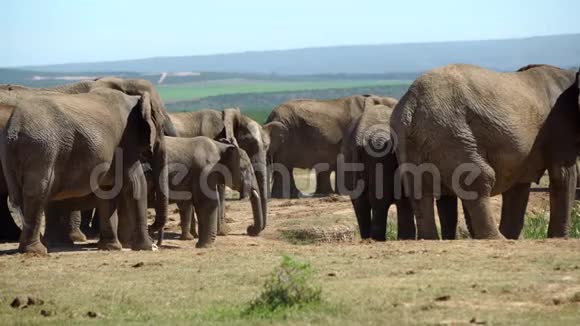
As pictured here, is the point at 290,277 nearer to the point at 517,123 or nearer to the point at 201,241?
the point at 517,123

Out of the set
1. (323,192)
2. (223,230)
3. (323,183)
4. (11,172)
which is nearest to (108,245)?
(11,172)

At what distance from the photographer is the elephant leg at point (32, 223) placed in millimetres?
13391

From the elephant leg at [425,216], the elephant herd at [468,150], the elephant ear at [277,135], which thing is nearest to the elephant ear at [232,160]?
the elephant herd at [468,150]

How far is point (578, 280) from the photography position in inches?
399

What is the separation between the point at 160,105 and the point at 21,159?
3599 millimetres

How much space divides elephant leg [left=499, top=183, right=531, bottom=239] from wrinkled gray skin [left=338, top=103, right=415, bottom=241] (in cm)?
105

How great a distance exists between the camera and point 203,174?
1667 cm

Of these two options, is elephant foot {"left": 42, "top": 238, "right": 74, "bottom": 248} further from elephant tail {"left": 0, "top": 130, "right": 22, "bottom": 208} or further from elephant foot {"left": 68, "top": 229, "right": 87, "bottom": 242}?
Result: elephant tail {"left": 0, "top": 130, "right": 22, "bottom": 208}

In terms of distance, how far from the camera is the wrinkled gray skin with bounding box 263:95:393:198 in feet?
91.7

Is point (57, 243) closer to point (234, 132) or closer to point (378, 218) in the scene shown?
point (378, 218)

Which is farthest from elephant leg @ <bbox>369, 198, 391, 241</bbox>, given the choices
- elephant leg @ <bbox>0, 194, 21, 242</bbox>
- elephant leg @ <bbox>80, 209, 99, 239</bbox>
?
elephant leg @ <bbox>0, 194, 21, 242</bbox>

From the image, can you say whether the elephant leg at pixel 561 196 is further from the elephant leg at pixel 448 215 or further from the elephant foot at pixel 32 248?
the elephant foot at pixel 32 248

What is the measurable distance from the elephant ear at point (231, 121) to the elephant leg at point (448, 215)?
15.6 feet

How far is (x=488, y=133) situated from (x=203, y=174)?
4408 millimetres
